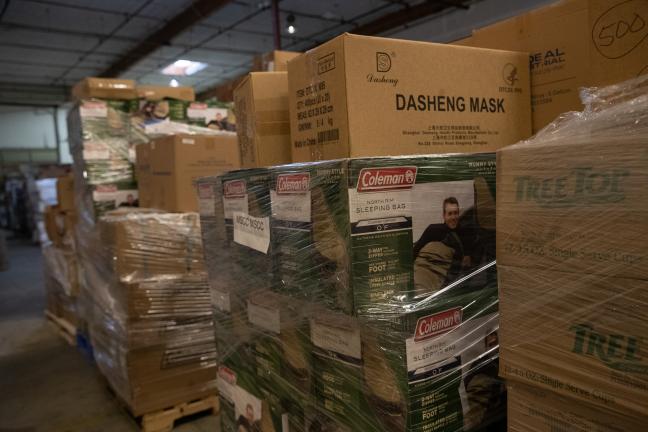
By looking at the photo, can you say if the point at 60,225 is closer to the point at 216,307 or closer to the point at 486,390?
the point at 216,307

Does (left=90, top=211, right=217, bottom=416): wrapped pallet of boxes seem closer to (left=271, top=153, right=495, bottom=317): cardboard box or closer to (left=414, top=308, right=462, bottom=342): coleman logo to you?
(left=271, top=153, right=495, bottom=317): cardboard box

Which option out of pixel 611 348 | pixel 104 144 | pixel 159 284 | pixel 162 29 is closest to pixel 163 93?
pixel 104 144

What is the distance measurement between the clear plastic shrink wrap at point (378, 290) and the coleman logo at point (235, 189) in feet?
0.05

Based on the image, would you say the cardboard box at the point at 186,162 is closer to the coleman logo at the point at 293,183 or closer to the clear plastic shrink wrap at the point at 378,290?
the clear plastic shrink wrap at the point at 378,290

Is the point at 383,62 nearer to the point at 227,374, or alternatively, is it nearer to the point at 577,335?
the point at 577,335

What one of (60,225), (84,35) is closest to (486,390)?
(60,225)

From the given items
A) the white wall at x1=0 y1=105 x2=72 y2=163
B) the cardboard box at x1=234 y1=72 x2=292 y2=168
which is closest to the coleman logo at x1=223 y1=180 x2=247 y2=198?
the cardboard box at x1=234 y1=72 x2=292 y2=168

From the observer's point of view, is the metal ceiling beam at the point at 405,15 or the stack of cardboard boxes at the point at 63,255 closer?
the stack of cardboard boxes at the point at 63,255

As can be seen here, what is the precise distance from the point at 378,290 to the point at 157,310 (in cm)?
202

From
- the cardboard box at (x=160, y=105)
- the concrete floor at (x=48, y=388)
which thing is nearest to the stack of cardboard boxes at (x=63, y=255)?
the concrete floor at (x=48, y=388)

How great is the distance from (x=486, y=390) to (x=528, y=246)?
21.9 inches

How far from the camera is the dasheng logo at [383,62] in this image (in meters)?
1.24

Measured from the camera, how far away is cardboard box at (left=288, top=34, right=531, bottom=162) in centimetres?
123

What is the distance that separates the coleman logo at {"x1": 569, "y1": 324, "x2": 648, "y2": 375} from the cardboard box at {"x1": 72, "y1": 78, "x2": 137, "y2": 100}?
3573 mm
